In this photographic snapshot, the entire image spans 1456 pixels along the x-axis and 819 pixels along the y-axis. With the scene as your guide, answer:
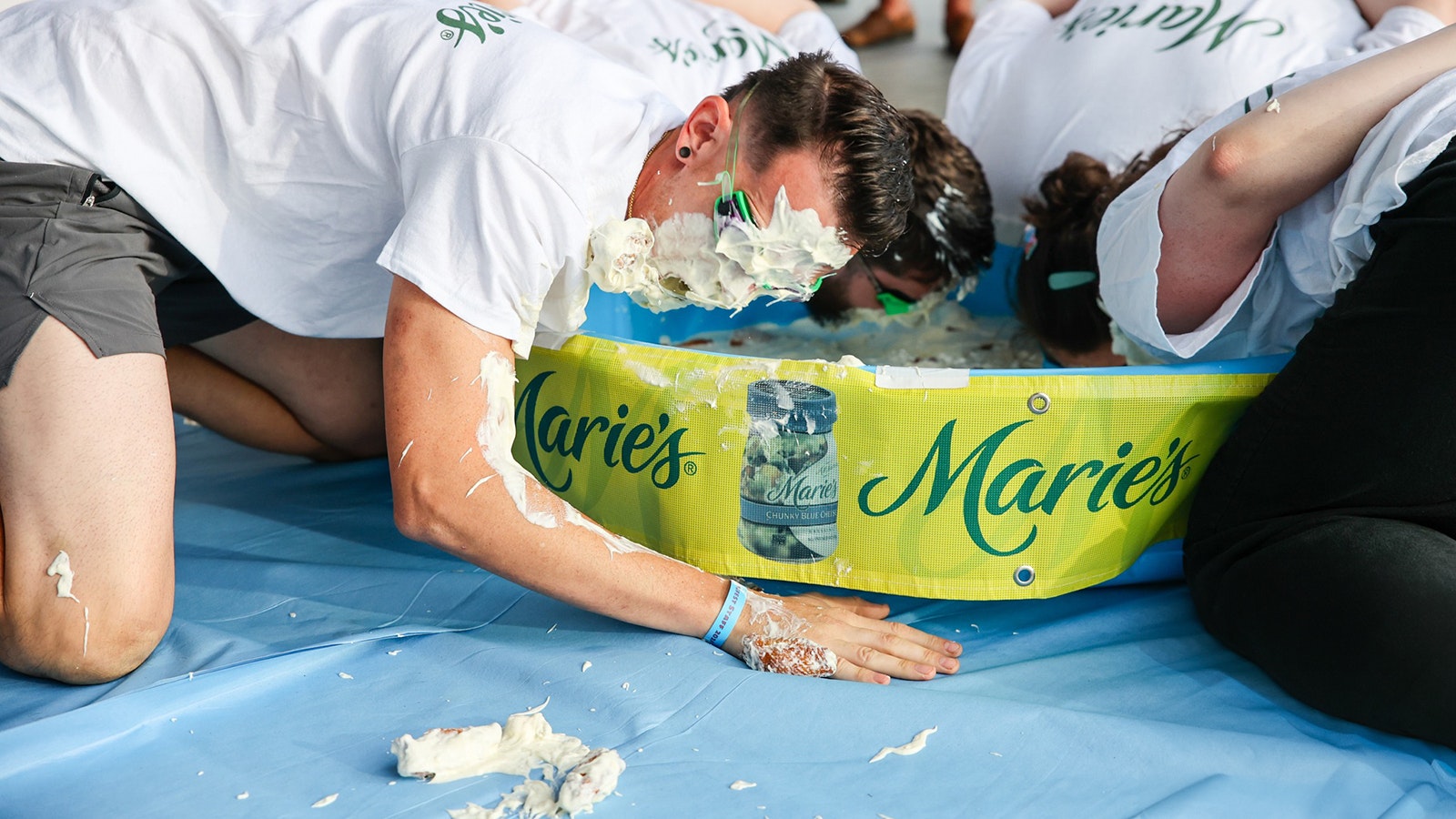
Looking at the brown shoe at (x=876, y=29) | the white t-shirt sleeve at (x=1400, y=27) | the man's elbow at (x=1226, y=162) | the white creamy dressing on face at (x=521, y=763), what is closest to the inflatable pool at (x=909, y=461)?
the man's elbow at (x=1226, y=162)

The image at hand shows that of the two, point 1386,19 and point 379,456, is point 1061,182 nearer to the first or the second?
point 1386,19

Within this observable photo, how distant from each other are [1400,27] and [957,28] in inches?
88.6

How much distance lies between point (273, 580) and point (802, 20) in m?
1.65

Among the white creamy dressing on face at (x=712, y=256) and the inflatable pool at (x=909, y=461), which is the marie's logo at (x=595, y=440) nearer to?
the inflatable pool at (x=909, y=461)

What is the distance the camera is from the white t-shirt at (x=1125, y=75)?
208cm

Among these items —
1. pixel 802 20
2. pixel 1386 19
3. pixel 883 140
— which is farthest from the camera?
pixel 802 20

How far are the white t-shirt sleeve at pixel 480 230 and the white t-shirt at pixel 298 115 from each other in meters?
0.03

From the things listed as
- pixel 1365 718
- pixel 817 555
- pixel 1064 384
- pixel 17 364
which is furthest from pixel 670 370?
pixel 1365 718

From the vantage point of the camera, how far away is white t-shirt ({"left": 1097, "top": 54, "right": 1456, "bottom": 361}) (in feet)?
4.14

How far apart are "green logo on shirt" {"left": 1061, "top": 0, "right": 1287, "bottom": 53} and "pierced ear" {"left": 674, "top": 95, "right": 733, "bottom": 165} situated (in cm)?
118

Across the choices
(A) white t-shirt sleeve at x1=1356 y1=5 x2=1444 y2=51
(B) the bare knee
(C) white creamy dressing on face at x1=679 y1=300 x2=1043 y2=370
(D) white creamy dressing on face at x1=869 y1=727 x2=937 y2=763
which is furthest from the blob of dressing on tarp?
(A) white t-shirt sleeve at x1=1356 y1=5 x2=1444 y2=51

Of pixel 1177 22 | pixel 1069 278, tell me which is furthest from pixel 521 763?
pixel 1177 22

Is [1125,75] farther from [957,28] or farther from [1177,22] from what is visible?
[957,28]

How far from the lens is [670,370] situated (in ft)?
4.66
